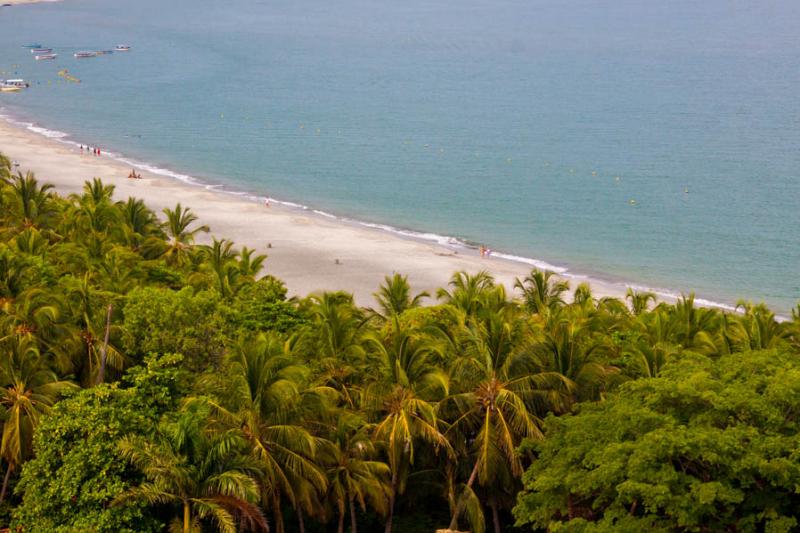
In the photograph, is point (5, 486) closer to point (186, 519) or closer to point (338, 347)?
point (186, 519)

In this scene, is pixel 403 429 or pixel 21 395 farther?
pixel 21 395

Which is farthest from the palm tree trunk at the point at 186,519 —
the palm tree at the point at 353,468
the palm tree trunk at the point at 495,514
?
the palm tree trunk at the point at 495,514

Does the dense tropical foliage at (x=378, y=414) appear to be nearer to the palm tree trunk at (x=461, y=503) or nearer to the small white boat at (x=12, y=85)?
the palm tree trunk at (x=461, y=503)

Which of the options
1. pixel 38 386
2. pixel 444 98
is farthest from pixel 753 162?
pixel 38 386

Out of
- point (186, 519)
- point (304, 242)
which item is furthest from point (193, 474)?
point (304, 242)

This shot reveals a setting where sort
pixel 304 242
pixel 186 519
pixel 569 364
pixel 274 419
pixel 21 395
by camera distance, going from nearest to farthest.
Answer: pixel 186 519
pixel 274 419
pixel 21 395
pixel 569 364
pixel 304 242

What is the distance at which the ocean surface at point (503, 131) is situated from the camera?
69125 millimetres

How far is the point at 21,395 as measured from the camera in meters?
24.7

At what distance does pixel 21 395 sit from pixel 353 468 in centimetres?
862

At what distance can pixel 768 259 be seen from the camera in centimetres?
6328

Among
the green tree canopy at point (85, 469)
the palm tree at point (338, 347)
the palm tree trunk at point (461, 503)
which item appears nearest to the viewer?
the green tree canopy at point (85, 469)

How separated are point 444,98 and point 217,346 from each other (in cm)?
9929

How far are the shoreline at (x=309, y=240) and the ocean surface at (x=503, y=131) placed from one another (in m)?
2.26

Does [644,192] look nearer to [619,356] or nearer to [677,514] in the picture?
[619,356]
